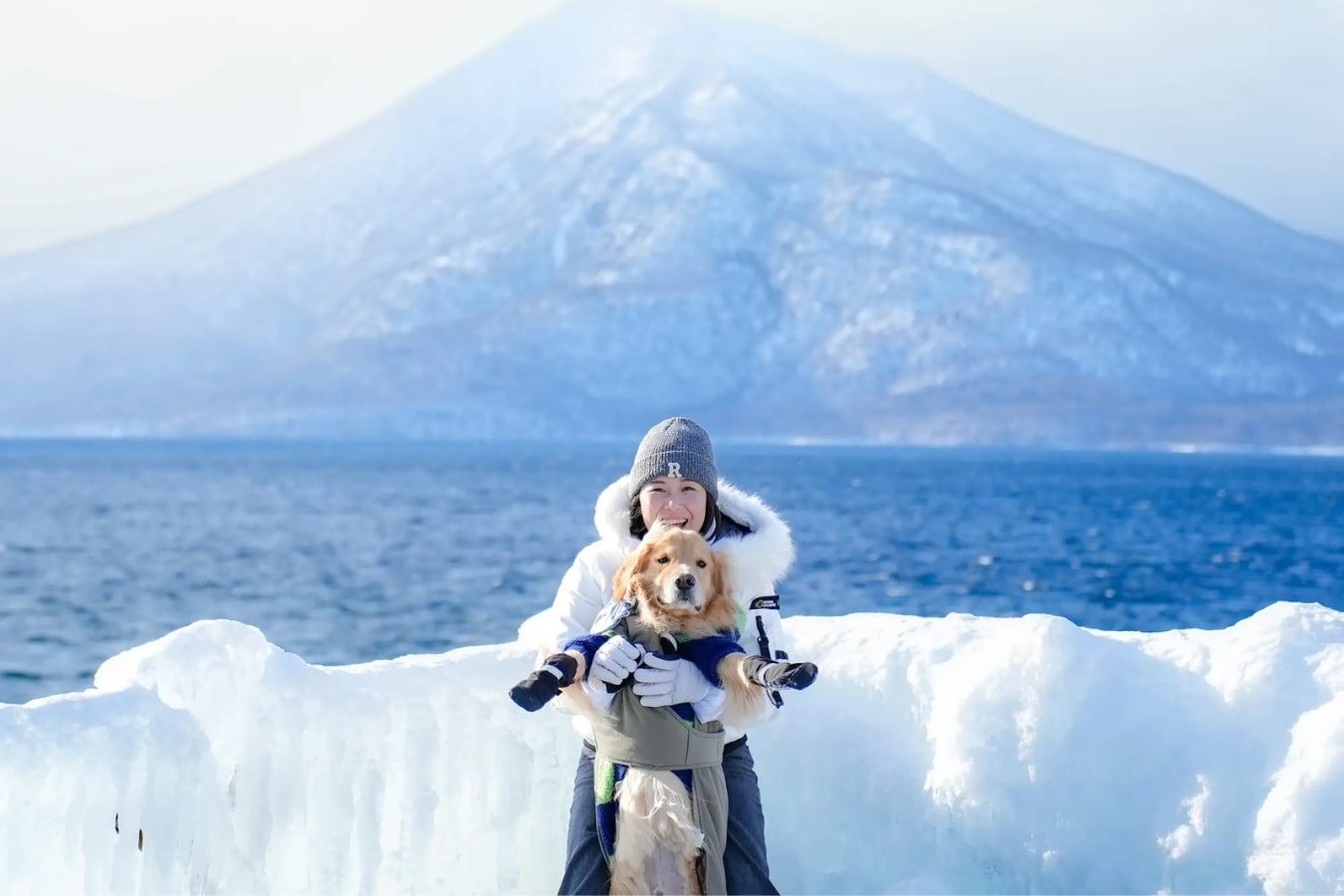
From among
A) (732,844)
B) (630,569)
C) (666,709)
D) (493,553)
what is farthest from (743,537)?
(493,553)

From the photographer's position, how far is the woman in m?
4.86

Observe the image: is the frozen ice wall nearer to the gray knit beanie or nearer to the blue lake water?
the gray knit beanie

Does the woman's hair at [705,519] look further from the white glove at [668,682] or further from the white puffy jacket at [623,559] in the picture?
the white glove at [668,682]

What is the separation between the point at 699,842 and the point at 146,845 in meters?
2.11

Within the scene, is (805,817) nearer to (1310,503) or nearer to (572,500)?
(572,500)

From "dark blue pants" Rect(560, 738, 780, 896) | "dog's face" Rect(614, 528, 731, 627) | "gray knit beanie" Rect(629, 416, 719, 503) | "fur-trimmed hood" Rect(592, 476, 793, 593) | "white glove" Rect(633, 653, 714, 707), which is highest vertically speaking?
"gray knit beanie" Rect(629, 416, 719, 503)

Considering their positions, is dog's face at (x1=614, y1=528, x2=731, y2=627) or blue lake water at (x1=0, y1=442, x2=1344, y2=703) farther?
blue lake water at (x1=0, y1=442, x2=1344, y2=703)

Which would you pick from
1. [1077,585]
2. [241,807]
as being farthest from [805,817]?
[1077,585]

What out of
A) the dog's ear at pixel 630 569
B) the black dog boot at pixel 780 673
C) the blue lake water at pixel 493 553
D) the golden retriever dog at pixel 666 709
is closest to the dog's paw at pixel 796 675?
the black dog boot at pixel 780 673

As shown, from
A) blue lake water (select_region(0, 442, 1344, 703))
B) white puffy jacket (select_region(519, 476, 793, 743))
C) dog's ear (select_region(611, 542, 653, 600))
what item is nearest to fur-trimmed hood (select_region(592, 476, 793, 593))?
white puffy jacket (select_region(519, 476, 793, 743))

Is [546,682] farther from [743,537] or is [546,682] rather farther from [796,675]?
[743,537]

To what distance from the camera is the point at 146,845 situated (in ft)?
17.7

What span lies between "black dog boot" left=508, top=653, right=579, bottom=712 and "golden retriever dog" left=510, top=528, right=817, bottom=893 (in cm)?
10

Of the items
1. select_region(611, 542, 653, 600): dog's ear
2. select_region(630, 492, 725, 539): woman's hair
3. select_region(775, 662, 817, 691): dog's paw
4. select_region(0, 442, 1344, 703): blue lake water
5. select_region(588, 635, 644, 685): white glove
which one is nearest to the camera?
select_region(775, 662, 817, 691): dog's paw
